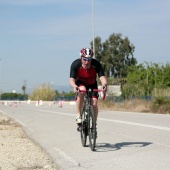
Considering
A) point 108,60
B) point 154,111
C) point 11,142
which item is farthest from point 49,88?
point 11,142

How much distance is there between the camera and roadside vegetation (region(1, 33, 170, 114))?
91.5 ft

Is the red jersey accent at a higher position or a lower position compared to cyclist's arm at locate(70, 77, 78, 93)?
higher

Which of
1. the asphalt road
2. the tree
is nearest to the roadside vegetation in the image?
the tree

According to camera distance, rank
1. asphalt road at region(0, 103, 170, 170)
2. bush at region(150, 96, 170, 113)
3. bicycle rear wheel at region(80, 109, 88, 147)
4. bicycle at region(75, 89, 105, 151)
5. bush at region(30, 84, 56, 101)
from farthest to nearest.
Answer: bush at region(30, 84, 56, 101)
bush at region(150, 96, 170, 113)
bicycle rear wheel at region(80, 109, 88, 147)
bicycle at region(75, 89, 105, 151)
asphalt road at region(0, 103, 170, 170)

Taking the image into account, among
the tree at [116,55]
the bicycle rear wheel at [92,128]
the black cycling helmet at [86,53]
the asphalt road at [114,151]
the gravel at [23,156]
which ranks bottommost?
the gravel at [23,156]

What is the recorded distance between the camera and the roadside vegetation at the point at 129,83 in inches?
1098

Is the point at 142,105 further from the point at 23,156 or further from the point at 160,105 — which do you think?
the point at 23,156

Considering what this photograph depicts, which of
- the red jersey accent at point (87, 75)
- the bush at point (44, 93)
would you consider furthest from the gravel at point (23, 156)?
the bush at point (44, 93)

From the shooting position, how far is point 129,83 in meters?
51.8

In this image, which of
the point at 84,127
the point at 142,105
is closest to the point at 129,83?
the point at 142,105

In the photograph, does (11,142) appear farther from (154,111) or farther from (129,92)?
(129,92)

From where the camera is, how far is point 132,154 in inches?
334

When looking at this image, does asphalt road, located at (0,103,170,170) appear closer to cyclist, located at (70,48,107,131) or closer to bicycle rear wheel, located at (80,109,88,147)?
bicycle rear wheel, located at (80,109,88,147)

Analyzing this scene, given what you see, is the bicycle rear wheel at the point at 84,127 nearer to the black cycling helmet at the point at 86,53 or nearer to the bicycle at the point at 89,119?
the bicycle at the point at 89,119
